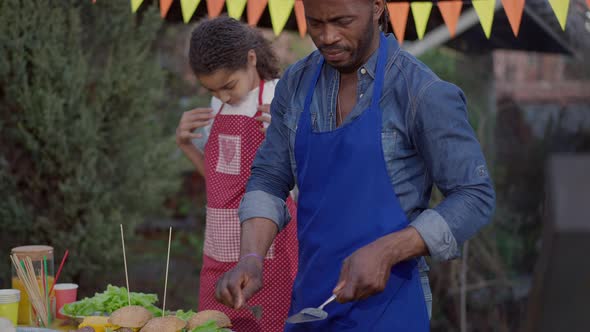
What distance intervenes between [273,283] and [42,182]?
261 centimetres

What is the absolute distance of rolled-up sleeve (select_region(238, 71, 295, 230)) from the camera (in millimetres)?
2154

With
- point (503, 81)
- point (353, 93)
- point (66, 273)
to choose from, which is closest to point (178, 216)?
point (503, 81)

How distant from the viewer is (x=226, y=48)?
9.47 feet

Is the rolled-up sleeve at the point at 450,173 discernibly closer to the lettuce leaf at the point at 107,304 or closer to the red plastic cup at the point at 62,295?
the lettuce leaf at the point at 107,304

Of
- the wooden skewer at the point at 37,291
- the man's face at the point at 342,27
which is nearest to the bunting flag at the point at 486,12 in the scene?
the man's face at the point at 342,27

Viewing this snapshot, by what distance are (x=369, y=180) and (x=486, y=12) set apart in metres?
1.92

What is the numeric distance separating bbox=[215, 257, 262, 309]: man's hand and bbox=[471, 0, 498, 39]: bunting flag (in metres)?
2.02

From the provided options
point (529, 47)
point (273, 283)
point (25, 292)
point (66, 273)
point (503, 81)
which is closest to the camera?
point (25, 292)

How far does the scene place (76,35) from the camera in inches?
197

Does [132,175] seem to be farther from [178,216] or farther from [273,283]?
[178,216]

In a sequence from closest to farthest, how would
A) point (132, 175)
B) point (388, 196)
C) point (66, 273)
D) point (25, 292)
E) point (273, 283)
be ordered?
point (388, 196) → point (25, 292) → point (273, 283) → point (66, 273) → point (132, 175)

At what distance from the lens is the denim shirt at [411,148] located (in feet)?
6.04

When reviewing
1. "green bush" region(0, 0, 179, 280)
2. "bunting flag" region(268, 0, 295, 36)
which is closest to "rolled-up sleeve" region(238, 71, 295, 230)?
"bunting flag" region(268, 0, 295, 36)

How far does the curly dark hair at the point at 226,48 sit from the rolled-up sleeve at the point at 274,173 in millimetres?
676
